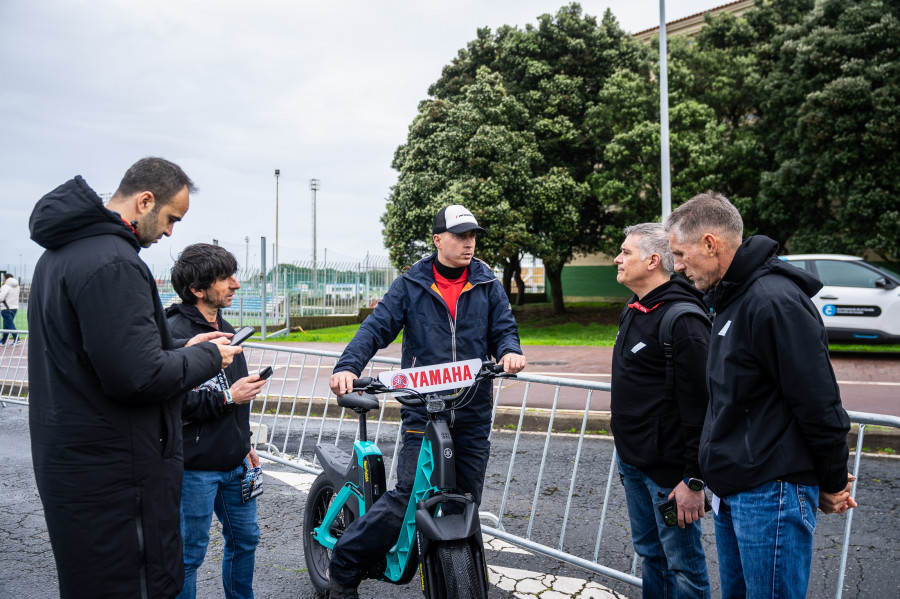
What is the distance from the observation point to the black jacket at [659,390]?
2.63 m

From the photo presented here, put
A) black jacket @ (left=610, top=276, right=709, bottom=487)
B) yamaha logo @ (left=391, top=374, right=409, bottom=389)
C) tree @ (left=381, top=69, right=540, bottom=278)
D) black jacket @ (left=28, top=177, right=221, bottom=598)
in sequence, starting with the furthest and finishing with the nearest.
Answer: tree @ (left=381, top=69, right=540, bottom=278)
yamaha logo @ (left=391, top=374, right=409, bottom=389)
black jacket @ (left=610, top=276, right=709, bottom=487)
black jacket @ (left=28, top=177, right=221, bottom=598)

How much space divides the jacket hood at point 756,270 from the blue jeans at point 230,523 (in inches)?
91.5

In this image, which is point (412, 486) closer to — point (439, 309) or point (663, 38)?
point (439, 309)

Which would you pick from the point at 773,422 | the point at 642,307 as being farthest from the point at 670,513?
the point at 642,307

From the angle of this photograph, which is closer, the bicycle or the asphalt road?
the bicycle

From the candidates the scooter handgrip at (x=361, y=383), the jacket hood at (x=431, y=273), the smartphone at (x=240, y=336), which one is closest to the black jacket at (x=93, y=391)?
the smartphone at (x=240, y=336)

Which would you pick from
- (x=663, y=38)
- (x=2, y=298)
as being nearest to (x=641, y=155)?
(x=663, y=38)

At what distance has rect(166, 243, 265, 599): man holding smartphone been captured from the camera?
2.90 meters

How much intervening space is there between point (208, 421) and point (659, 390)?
6.56 ft

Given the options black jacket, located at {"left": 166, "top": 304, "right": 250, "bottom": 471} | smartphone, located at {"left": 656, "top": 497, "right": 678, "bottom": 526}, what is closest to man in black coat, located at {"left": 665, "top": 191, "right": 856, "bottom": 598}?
smartphone, located at {"left": 656, "top": 497, "right": 678, "bottom": 526}

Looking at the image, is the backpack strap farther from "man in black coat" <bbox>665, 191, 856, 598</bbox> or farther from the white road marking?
the white road marking

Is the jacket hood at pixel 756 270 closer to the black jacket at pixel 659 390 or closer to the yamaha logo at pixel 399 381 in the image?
the black jacket at pixel 659 390

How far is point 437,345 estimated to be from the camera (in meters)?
3.24

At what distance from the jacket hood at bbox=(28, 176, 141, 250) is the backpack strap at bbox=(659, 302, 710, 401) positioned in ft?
6.79
